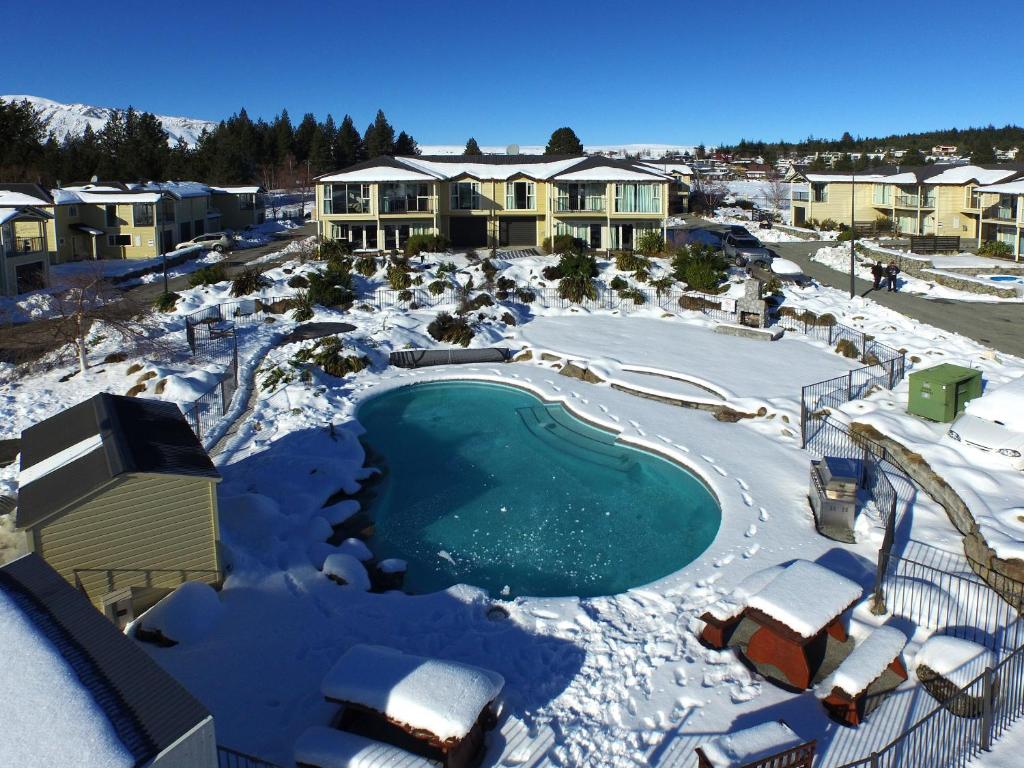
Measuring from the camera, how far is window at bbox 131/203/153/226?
2158 inches

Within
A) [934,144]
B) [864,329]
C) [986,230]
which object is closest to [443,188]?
[864,329]

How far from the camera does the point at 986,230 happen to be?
188 ft

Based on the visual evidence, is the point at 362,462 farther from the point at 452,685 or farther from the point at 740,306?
the point at 740,306

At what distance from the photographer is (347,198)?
155 ft

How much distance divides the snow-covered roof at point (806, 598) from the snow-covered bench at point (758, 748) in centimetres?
196

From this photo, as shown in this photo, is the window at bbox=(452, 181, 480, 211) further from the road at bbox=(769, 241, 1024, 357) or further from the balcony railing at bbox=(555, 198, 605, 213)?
the road at bbox=(769, 241, 1024, 357)

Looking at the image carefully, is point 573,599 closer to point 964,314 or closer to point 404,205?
point 964,314

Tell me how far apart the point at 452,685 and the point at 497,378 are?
1897 centimetres

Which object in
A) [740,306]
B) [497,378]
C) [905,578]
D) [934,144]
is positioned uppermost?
[934,144]

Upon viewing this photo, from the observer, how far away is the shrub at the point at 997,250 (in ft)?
165

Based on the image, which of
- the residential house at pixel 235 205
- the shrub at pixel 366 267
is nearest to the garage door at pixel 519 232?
the shrub at pixel 366 267

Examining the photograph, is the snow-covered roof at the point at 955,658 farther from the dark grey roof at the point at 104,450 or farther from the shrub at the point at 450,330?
the shrub at the point at 450,330

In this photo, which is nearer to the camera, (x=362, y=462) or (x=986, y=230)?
(x=362, y=462)

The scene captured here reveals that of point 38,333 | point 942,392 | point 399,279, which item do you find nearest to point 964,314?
point 942,392
